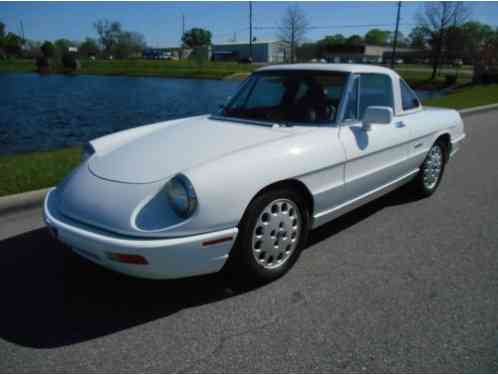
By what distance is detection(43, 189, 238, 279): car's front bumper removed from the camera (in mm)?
2455

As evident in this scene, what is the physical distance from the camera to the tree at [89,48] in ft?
344

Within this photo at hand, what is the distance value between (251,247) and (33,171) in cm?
391

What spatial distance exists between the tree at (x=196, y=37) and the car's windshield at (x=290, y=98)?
13851cm

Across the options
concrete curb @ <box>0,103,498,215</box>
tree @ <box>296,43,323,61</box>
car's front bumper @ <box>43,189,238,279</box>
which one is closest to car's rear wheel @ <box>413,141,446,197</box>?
car's front bumper @ <box>43,189,238,279</box>

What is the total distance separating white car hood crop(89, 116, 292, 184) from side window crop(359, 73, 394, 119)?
1.02 meters

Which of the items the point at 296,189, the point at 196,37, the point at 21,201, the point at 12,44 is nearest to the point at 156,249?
the point at 296,189

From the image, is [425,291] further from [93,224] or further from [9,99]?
[9,99]

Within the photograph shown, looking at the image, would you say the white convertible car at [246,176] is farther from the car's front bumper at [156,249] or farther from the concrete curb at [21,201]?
the concrete curb at [21,201]

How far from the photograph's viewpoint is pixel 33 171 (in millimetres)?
5453

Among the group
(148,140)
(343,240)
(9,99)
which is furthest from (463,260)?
(9,99)

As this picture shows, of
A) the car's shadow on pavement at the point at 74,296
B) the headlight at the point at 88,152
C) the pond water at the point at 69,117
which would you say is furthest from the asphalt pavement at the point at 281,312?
the pond water at the point at 69,117

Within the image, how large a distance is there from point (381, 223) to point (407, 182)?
0.84m

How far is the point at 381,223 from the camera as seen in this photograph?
13.8 feet

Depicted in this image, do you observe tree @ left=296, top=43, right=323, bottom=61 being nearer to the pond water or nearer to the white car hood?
the pond water
